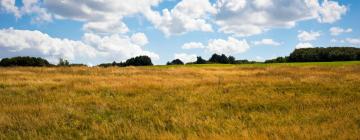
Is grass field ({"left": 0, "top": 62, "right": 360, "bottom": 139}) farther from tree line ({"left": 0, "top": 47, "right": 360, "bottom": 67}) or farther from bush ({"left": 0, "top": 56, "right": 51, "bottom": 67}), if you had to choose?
tree line ({"left": 0, "top": 47, "right": 360, "bottom": 67})

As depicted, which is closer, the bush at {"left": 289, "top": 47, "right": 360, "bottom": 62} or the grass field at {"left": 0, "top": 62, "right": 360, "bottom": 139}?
the grass field at {"left": 0, "top": 62, "right": 360, "bottom": 139}

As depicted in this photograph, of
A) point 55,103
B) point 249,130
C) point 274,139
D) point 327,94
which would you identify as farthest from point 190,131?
point 327,94

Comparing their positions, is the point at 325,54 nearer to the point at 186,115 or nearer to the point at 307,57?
the point at 307,57

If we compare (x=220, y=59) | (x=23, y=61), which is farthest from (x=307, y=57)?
(x=23, y=61)

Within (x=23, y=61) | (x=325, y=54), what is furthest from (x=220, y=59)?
(x=23, y=61)

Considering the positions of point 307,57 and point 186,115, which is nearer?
A: point 186,115

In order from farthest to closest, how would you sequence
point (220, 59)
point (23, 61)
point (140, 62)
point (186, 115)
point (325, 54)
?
point (220, 59) < point (140, 62) < point (325, 54) < point (23, 61) < point (186, 115)

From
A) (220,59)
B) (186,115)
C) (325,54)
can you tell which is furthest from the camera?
(220,59)

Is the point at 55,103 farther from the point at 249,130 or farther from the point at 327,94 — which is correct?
the point at 327,94

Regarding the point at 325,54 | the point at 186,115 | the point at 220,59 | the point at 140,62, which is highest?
the point at 325,54

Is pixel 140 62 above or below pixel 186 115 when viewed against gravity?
above

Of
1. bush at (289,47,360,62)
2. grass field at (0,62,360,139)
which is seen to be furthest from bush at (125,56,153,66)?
grass field at (0,62,360,139)

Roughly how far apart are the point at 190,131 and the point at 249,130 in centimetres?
149

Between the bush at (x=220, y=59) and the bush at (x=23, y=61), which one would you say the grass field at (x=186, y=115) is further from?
the bush at (x=220, y=59)
